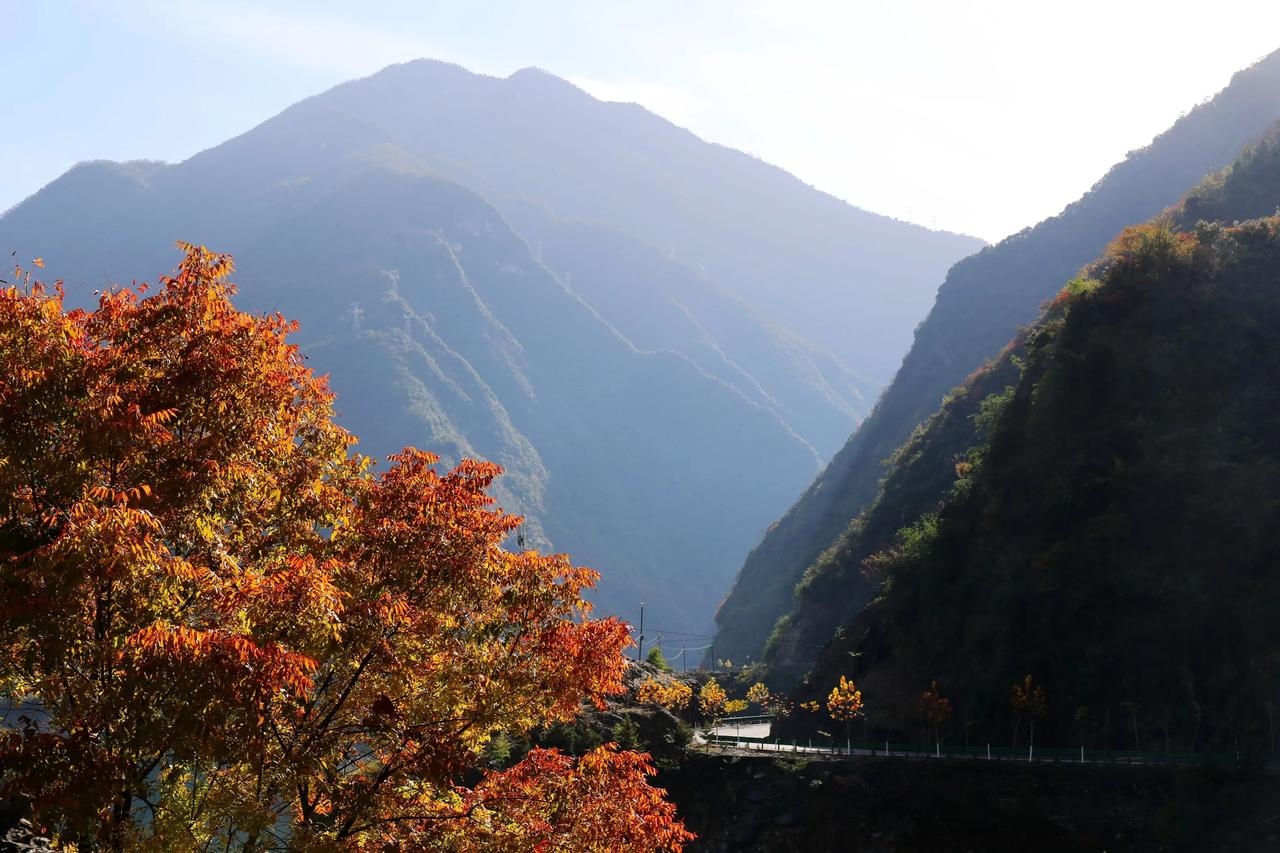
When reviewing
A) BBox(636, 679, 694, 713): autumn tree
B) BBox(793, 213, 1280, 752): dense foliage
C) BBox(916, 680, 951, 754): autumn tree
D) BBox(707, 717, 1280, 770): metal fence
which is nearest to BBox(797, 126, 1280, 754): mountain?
BBox(793, 213, 1280, 752): dense foliage

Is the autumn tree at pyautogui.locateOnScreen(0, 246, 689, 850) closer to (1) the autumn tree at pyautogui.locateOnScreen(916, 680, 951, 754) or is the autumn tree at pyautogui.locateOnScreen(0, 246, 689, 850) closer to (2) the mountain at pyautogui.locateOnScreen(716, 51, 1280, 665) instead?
(1) the autumn tree at pyautogui.locateOnScreen(916, 680, 951, 754)

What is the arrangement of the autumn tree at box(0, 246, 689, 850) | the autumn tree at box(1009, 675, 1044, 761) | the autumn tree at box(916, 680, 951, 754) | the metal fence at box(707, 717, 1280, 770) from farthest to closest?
the autumn tree at box(916, 680, 951, 754)
the autumn tree at box(1009, 675, 1044, 761)
the metal fence at box(707, 717, 1280, 770)
the autumn tree at box(0, 246, 689, 850)

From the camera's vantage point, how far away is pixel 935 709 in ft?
160

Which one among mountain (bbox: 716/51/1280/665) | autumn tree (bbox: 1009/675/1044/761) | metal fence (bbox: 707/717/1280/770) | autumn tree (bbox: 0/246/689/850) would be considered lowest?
autumn tree (bbox: 0/246/689/850)

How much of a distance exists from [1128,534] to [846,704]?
57.9 feet

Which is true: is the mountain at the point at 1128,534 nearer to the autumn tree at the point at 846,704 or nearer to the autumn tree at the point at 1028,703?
the autumn tree at the point at 1028,703

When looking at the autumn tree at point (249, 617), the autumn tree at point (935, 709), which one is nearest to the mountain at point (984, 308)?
the autumn tree at point (935, 709)

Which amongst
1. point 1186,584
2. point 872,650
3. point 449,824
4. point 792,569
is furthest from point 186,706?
point 792,569

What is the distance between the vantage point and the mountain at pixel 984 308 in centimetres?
12475

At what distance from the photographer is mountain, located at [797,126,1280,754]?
1645 inches

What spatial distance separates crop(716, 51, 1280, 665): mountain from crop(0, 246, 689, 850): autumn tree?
110 m

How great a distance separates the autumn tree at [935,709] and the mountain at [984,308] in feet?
227

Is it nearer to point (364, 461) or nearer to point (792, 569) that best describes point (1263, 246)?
point (364, 461)

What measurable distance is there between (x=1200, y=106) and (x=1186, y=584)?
371ft
